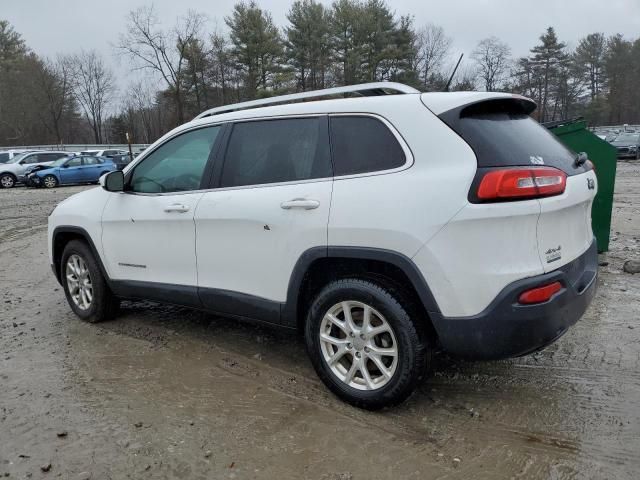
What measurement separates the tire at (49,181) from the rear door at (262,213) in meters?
21.9

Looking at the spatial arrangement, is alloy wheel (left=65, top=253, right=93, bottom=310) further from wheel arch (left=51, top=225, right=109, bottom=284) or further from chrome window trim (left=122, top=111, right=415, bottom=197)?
chrome window trim (left=122, top=111, right=415, bottom=197)

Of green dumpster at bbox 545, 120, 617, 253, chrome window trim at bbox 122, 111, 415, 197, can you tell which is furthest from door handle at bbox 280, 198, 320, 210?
green dumpster at bbox 545, 120, 617, 253

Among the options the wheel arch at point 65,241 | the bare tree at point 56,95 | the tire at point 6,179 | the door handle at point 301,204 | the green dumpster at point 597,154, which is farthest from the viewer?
the bare tree at point 56,95

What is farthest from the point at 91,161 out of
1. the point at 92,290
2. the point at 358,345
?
the point at 358,345

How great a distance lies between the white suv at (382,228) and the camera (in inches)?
104

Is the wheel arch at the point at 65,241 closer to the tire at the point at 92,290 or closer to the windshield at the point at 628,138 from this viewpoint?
the tire at the point at 92,290

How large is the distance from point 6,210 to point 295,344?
45.4 feet

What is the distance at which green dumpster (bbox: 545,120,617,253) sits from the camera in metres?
6.03

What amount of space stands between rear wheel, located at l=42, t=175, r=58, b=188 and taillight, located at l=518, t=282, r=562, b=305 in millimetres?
23869

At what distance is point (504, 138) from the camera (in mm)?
2834

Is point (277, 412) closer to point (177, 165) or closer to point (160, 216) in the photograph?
point (160, 216)

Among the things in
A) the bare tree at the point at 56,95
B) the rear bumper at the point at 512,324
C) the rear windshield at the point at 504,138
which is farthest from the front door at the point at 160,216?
the bare tree at the point at 56,95

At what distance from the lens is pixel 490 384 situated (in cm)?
345

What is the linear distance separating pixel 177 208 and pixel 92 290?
58.7 inches
